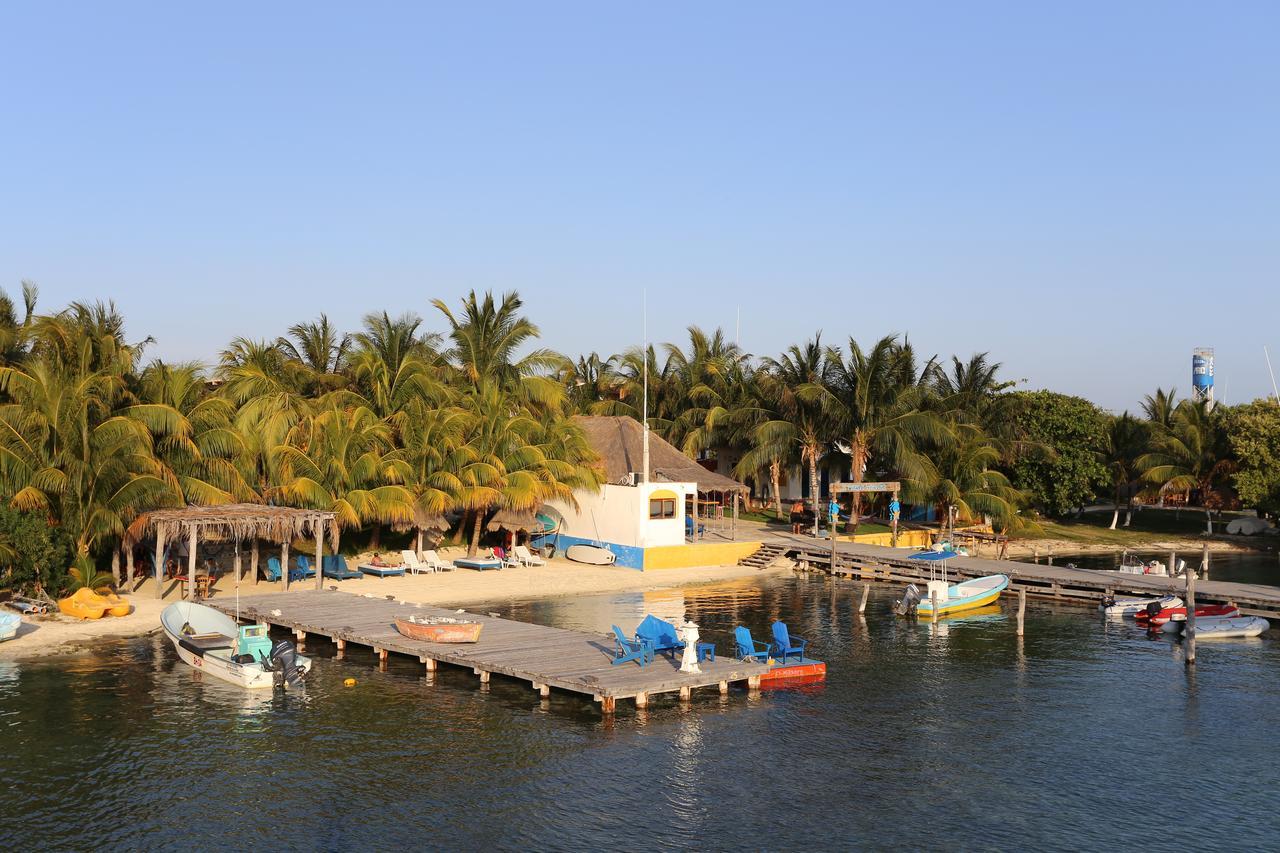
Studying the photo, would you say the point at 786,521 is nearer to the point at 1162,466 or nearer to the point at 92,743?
the point at 1162,466

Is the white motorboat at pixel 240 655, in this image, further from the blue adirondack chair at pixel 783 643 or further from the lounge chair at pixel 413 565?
the lounge chair at pixel 413 565

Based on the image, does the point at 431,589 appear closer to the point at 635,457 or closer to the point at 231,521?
the point at 231,521

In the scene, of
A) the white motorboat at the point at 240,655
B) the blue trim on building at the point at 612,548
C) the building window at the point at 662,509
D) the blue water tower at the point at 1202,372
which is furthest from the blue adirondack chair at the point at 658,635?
the blue water tower at the point at 1202,372

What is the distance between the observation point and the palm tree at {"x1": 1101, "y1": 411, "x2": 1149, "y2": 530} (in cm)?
6956

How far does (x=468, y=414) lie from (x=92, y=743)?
24.7 meters

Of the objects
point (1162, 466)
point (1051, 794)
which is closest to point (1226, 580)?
point (1162, 466)

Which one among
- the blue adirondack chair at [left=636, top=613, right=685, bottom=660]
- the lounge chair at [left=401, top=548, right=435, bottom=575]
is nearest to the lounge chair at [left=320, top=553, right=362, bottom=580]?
the lounge chair at [left=401, top=548, right=435, bottom=575]

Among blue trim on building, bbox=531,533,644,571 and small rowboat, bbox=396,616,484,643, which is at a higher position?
blue trim on building, bbox=531,533,644,571

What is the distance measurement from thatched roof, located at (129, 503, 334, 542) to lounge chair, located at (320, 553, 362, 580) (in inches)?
187

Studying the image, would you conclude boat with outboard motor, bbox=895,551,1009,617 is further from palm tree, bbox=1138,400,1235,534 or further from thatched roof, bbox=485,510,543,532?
palm tree, bbox=1138,400,1235,534

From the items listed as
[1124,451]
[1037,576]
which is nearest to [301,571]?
[1037,576]

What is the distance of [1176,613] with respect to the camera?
3556 cm

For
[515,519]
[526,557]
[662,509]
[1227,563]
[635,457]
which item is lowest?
[1227,563]

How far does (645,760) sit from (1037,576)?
26.8 m
